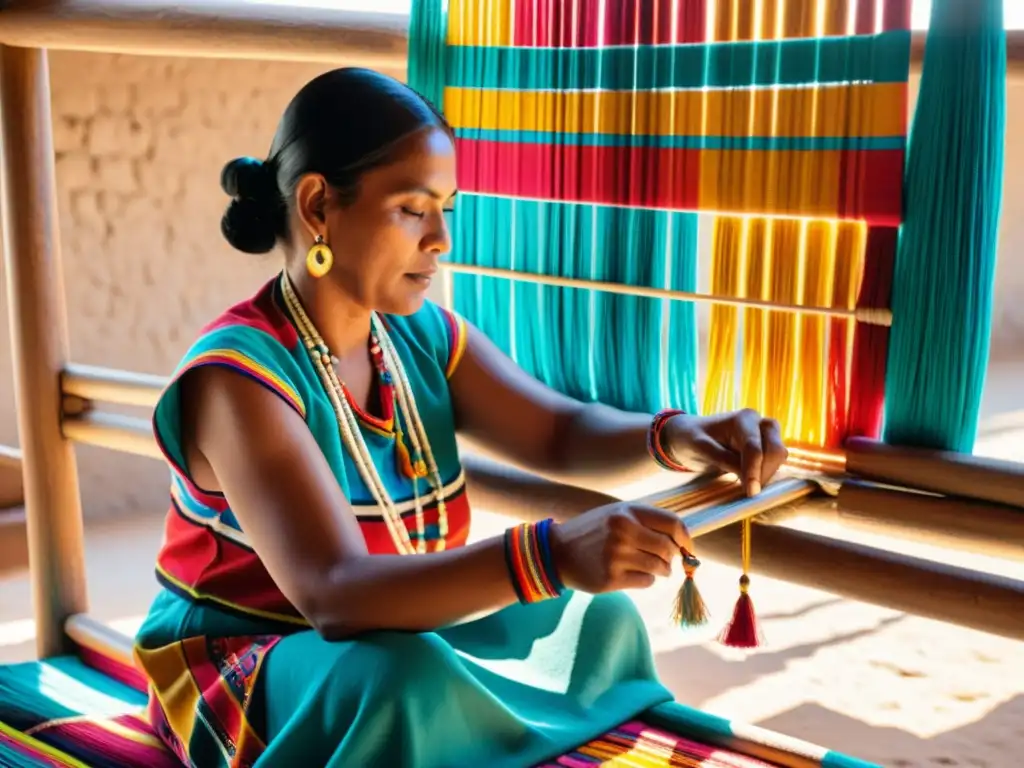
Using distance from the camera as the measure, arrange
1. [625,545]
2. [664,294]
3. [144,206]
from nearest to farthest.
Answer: [625,545], [664,294], [144,206]

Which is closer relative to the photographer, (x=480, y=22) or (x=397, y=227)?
(x=397, y=227)

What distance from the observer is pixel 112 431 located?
8.50 feet

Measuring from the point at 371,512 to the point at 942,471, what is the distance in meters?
0.75

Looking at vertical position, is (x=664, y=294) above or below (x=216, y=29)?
below

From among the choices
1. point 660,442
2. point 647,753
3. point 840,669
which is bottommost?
point 840,669

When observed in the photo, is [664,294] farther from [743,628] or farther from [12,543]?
[12,543]

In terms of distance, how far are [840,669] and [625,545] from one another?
7.97 ft

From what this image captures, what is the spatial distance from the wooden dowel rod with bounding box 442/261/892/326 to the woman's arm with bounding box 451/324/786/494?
0.44 ft

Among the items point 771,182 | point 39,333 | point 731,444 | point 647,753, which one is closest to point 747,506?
point 731,444

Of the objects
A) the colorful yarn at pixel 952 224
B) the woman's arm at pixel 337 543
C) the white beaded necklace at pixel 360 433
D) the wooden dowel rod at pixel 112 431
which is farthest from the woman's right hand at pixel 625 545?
the wooden dowel rod at pixel 112 431

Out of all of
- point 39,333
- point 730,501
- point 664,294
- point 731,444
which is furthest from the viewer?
point 39,333

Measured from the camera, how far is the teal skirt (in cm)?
151

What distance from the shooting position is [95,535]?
16.9 ft

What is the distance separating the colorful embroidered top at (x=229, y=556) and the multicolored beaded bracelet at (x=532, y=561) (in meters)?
0.35
